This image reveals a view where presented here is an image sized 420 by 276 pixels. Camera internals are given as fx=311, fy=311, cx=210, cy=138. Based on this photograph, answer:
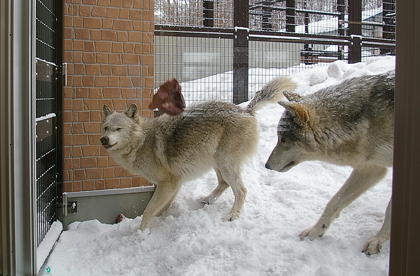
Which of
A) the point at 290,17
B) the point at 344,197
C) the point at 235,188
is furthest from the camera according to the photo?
the point at 235,188

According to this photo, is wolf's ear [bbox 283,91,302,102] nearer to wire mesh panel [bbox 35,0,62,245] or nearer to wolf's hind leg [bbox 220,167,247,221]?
wolf's hind leg [bbox 220,167,247,221]

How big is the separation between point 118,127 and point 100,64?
49 cm

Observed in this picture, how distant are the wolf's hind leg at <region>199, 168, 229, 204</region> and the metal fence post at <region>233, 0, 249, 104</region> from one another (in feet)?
2.89

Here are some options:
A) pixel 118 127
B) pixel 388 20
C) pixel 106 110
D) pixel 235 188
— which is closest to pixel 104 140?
pixel 118 127

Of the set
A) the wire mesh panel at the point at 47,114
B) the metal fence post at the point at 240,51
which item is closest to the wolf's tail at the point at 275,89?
the metal fence post at the point at 240,51

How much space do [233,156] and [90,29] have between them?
146cm

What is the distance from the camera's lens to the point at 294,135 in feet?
6.13

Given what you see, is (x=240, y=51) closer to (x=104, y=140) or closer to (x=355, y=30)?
(x=355, y=30)

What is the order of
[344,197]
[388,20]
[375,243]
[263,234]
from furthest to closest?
[263,234] → [344,197] → [375,243] → [388,20]

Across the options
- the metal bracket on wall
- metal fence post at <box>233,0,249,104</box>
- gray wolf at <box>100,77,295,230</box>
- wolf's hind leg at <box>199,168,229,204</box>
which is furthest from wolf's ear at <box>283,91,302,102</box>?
the metal bracket on wall

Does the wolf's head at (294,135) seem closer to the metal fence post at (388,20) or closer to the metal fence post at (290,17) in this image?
the metal fence post at (290,17)

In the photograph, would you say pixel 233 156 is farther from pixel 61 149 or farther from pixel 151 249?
pixel 61 149

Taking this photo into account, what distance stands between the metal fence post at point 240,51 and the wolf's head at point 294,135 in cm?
29

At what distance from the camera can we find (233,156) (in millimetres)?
2615
